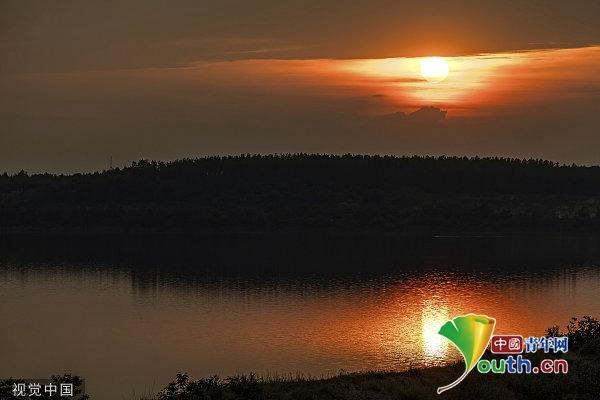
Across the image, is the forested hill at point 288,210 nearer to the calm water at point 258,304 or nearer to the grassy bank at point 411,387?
the calm water at point 258,304

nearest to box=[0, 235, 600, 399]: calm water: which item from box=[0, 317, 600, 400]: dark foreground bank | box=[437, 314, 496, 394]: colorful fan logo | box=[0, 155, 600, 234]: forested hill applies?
box=[0, 317, 600, 400]: dark foreground bank

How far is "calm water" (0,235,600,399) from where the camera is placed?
46969mm

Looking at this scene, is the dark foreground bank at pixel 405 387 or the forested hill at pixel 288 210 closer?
the dark foreground bank at pixel 405 387

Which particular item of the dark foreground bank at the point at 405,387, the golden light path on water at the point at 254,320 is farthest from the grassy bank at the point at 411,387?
the golden light path on water at the point at 254,320

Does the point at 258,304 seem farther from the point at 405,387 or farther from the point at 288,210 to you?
the point at 288,210

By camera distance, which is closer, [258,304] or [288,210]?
[258,304]

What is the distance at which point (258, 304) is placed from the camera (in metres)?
71.5

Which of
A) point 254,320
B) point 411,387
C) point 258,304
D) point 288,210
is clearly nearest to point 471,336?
point 411,387

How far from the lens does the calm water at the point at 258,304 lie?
46969mm

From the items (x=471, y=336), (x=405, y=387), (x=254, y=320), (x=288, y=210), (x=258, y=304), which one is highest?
(x=288, y=210)

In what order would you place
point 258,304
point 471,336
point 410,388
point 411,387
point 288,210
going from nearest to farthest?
1. point 410,388
2. point 411,387
3. point 471,336
4. point 258,304
5. point 288,210

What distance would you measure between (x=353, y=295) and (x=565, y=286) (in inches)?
923

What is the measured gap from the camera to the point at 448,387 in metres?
27.4

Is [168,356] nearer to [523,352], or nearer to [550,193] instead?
[523,352]
